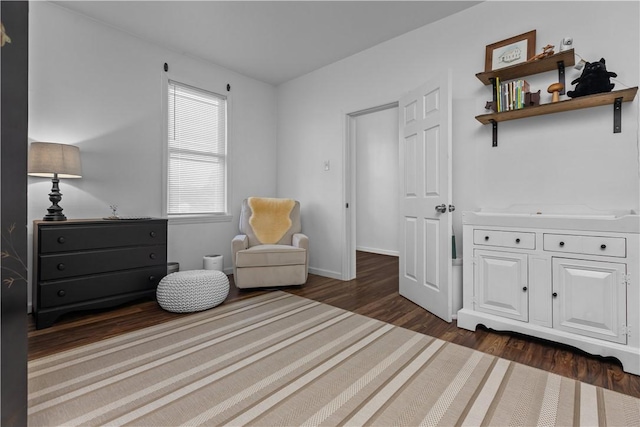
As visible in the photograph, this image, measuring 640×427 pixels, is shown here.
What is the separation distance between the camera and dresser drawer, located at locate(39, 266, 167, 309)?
2.25 meters

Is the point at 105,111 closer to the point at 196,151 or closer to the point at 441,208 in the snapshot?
the point at 196,151

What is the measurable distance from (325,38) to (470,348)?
3082mm

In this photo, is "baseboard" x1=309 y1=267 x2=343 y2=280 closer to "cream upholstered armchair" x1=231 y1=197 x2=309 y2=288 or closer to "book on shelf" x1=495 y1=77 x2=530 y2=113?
"cream upholstered armchair" x1=231 y1=197 x2=309 y2=288

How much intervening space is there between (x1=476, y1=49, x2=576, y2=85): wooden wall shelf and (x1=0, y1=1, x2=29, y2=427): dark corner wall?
2618 mm

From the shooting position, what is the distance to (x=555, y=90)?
209cm

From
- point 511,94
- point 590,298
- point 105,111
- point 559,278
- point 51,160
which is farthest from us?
point 105,111

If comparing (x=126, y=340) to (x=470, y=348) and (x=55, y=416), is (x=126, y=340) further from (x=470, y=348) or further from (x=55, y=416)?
(x=470, y=348)

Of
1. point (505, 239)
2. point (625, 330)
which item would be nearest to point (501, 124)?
point (505, 239)

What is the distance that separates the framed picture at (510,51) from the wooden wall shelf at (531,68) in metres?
0.08

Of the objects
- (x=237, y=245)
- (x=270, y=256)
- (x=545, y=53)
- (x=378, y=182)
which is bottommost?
(x=270, y=256)

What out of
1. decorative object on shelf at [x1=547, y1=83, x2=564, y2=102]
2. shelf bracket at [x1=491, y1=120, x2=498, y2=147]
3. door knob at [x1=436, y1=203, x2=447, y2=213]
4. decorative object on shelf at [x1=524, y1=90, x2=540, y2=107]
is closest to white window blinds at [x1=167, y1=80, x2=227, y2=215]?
door knob at [x1=436, y1=203, x2=447, y2=213]

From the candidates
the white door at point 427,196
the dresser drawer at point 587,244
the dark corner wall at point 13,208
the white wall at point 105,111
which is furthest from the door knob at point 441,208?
the white wall at point 105,111

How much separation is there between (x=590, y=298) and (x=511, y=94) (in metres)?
1.45

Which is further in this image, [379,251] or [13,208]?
[379,251]
